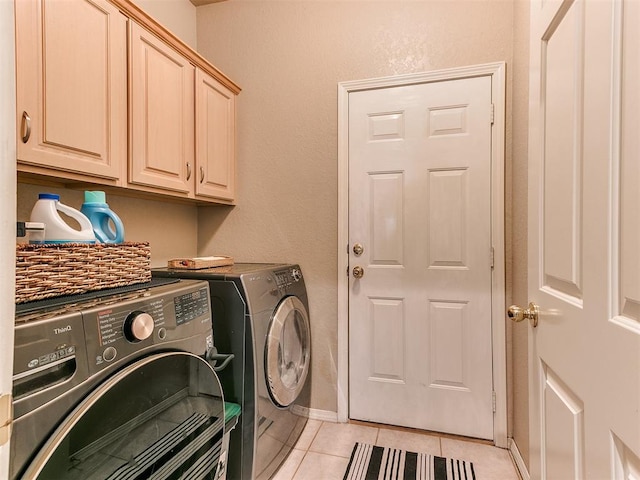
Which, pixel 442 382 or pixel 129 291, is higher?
pixel 129 291

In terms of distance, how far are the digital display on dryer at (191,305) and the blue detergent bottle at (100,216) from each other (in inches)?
14.5

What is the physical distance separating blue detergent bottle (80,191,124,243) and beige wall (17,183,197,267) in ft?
1.18

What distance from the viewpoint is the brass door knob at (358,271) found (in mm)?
2082

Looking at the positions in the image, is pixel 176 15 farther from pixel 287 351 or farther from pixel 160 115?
pixel 287 351

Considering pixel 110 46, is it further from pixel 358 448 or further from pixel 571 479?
pixel 358 448

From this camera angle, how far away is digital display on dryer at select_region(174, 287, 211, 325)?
108 centimetres

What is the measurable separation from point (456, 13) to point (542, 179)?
152 cm

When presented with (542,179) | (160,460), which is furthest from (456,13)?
(160,460)

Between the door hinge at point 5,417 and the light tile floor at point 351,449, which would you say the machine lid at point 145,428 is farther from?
the light tile floor at point 351,449

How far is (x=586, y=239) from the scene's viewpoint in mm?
679

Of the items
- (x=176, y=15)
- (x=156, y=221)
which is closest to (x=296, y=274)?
(x=156, y=221)

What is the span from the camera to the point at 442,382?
1965 millimetres

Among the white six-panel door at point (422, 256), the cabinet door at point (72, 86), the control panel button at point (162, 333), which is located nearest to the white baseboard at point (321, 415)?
the white six-panel door at point (422, 256)

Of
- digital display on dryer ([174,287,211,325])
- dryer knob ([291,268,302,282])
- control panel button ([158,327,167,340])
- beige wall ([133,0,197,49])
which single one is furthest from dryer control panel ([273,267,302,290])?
beige wall ([133,0,197,49])
